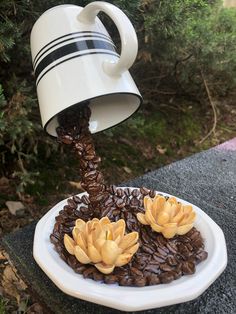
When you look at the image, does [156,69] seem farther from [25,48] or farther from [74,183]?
[25,48]

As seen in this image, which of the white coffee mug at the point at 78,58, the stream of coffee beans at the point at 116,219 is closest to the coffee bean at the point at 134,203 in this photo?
the stream of coffee beans at the point at 116,219

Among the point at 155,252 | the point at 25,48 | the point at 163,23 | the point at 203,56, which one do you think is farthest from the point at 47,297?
the point at 203,56

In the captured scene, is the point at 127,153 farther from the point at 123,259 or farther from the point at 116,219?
the point at 123,259

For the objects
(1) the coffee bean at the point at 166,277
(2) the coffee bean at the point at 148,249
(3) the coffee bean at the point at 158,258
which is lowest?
(3) the coffee bean at the point at 158,258

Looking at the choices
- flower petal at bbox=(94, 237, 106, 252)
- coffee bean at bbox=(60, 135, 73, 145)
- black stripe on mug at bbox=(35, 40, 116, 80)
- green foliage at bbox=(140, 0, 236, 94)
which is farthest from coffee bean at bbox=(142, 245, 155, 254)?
green foliage at bbox=(140, 0, 236, 94)

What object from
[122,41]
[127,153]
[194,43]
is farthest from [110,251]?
[194,43]

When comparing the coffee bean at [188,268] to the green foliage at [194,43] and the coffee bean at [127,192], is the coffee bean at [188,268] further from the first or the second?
the green foliage at [194,43]

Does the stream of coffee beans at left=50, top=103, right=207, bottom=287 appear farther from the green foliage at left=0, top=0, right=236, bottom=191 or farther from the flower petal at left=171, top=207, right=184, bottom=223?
the green foliage at left=0, top=0, right=236, bottom=191
